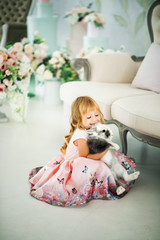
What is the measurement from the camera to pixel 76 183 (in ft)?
5.38

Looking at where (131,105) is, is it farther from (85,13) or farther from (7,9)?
(7,9)

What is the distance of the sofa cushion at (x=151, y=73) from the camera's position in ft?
7.43

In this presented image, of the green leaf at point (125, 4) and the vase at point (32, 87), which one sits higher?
the green leaf at point (125, 4)

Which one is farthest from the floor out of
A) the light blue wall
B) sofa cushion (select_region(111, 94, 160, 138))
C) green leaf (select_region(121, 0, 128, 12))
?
green leaf (select_region(121, 0, 128, 12))

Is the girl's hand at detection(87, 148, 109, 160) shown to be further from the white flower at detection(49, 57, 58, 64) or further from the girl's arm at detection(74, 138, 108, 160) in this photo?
the white flower at detection(49, 57, 58, 64)

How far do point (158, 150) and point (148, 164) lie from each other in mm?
354

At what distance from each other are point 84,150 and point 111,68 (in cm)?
115

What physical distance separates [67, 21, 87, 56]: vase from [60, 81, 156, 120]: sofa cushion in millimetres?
1565

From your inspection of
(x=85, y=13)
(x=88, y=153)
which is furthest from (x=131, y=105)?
(x=85, y=13)

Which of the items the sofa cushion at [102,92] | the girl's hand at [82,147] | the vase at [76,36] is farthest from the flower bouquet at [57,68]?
the girl's hand at [82,147]

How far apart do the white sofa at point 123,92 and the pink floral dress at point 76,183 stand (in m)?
0.35

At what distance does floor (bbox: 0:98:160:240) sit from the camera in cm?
133

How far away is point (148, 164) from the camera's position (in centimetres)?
212

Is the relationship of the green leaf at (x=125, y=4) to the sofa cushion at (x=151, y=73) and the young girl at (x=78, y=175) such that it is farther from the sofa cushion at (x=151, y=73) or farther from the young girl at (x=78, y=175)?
the young girl at (x=78, y=175)
